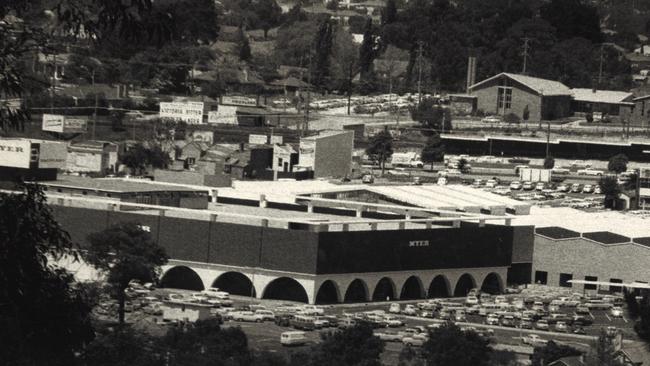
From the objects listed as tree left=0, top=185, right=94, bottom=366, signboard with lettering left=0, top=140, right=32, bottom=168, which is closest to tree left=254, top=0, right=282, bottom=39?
signboard with lettering left=0, top=140, right=32, bottom=168

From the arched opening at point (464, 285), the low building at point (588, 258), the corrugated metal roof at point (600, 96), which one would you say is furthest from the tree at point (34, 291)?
the corrugated metal roof at point (600, 96)

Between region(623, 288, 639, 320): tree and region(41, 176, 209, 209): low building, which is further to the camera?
region(41, 176, 209, 209): low building

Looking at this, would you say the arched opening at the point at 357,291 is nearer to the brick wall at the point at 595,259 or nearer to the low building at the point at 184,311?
the low building at the point at 184,311

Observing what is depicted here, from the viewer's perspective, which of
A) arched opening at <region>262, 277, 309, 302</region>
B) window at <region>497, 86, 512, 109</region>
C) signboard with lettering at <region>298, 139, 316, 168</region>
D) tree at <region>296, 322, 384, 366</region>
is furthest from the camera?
window at <region>497, 86, 512, 109</region>

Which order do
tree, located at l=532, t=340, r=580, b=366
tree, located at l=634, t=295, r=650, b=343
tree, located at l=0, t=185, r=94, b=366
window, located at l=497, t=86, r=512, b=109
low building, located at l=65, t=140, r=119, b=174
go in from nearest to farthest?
1. tree, located at l=0, t=185, r=94, b=366
2. tree, located at l=532, t=340, r=580, b=366
3. tree, located at l=634, t=295, r=650, b=343
4. low building, located at l=65, t=140, r=119, b=174
5. window, located at l=497, t=86, r=512, b=109

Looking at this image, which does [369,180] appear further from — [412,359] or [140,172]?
[412,359]

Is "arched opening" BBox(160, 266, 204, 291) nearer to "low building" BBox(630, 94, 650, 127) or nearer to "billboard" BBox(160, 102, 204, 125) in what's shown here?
"billboard" BBox(160, 102, 204, 125)

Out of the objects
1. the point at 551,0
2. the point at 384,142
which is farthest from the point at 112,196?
the point at 551,0

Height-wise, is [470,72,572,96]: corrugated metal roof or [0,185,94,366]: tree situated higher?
[470,72,572,96]: corrugated metal roof
